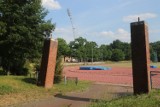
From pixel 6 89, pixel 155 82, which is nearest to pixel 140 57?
pixel 6 89

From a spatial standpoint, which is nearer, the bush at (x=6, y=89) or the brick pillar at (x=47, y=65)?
the bush at (x=6, y=89)

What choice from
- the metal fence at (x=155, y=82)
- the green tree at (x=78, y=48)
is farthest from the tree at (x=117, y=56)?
the metal fence at (x=155, y=82)

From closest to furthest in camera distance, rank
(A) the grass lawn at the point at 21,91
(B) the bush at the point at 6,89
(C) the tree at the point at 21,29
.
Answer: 1. (A) the grass lawn at the point at 21,91
2. (B) the bush at the point at 6,89
3. (C) the tree at the point at 21,29

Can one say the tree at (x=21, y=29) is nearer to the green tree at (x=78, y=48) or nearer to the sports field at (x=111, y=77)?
the sports field at (x=111, y=77)

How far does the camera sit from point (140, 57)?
57.5 ft

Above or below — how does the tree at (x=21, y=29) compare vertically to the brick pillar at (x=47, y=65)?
above

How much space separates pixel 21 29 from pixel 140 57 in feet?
36.7

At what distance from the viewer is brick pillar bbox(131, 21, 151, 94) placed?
17312mm

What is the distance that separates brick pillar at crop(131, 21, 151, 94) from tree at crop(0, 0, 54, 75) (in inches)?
408

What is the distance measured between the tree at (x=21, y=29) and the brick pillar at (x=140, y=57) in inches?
408

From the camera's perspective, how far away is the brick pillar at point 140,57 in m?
17.3

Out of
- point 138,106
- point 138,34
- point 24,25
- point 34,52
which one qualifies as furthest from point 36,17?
point 138,106

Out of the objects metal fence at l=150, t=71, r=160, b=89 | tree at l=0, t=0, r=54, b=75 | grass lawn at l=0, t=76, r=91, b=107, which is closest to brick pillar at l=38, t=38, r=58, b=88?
grass lawn at l=0, t=76, r=91, b=107

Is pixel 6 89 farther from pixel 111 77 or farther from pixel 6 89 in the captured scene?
pixel 111 77
